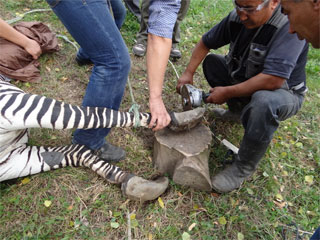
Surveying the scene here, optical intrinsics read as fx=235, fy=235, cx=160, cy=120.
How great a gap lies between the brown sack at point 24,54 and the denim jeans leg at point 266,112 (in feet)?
7.86

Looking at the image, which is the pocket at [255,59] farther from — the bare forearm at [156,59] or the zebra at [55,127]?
the bare forearm at [156,59]

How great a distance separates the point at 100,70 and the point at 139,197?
40.1 inches

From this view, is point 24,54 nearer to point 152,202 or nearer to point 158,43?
point 158,43

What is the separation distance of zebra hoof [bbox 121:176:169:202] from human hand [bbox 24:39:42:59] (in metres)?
1.95

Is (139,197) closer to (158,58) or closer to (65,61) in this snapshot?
(158,58)

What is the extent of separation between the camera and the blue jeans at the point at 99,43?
1.47m

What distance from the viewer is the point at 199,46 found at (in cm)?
249

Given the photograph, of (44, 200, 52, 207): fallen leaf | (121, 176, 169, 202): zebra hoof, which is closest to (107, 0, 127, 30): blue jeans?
(121, 176, 169, 202): zebra hoof

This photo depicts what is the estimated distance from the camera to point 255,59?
6.61 feet

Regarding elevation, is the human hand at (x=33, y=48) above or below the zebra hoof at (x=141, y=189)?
above

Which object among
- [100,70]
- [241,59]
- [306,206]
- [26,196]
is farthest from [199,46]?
[26,196]

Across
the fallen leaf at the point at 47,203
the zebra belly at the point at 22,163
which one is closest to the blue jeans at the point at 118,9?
the zebra belly at the point at 22,163

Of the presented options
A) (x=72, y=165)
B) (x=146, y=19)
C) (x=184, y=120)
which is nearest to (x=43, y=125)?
(x=72, y=165)

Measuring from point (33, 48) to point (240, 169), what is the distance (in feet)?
8.58
